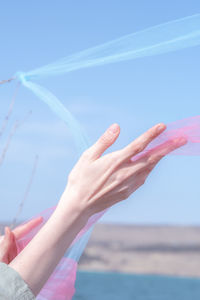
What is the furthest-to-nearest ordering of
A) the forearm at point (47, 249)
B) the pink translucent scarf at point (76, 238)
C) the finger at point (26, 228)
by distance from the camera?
the finger at point (26, 228) → the pink translucent scarf at point (76, 238) → the forearm at point (47, 249)

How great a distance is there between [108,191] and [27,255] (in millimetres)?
185

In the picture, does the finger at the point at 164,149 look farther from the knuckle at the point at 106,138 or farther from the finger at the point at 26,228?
the finger at the point at 26,228

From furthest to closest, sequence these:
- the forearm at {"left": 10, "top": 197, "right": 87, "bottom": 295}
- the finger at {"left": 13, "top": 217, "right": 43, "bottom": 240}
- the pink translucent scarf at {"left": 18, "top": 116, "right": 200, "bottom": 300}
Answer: the finger at {"left": 13, "top": 217, "right": 43, "bottom": 240} < the pink translucent scarf at {"left": 18, "top": 116, "right": 200, "bottom": 300} < the forearm at {"left": 10, "top": 197, "right": 87, "bottom": 295}

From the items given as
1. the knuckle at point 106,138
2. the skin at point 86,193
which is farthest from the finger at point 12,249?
the knuckle at point 106,138

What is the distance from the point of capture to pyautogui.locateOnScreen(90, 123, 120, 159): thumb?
1069 mm

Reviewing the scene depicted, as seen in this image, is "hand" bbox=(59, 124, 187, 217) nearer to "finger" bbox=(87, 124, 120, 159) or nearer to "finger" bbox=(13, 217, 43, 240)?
"finger" bbox=(87, 124, 120, 159)

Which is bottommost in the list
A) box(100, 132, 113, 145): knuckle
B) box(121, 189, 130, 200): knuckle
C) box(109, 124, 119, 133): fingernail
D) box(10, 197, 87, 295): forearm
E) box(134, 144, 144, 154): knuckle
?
box(10, 197, 87, 295): forearm

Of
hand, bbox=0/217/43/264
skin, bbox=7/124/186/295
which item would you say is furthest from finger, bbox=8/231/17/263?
skin, bbox=7/124/186/295

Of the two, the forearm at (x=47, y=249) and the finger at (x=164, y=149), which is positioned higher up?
the finger at (x=164, y=149)

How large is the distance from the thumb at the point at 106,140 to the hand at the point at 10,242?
14.7 inches

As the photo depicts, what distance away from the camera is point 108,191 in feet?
3.43

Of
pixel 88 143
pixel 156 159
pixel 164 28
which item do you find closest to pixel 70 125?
pixel 88 143

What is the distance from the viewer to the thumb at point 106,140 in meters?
1.07

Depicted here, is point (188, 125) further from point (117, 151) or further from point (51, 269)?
point (51, 269)
